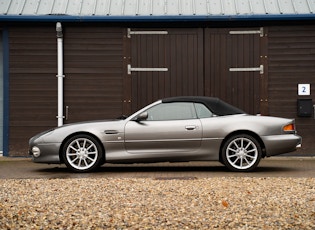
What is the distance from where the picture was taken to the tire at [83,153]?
12273 mm

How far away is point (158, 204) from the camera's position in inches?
316

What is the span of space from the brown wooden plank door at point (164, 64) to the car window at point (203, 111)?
3.57 metres

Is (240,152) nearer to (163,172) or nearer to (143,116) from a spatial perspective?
(163,172)

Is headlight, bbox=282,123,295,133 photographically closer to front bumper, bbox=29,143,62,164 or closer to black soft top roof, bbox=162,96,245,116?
black soft top roof, bbox=162,96,245,116

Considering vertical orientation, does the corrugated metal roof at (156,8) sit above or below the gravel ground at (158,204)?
above

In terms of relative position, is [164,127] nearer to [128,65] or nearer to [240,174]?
[240,174]

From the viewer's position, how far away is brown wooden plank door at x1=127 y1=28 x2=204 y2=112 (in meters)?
16.2

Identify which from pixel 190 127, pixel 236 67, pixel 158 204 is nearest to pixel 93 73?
pixel 236 67

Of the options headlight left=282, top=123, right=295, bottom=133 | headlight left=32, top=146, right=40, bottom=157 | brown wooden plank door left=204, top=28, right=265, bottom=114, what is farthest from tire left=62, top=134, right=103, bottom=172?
brown wooden plank door left=204, top=28, right=265, bottom=114

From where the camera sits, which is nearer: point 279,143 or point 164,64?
point 279,143

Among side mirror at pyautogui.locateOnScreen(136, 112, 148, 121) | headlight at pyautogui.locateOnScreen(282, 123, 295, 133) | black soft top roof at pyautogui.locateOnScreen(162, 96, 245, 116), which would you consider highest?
black soft top roof at pyautogui.locateOnScreen(162, 96, 245, 116)

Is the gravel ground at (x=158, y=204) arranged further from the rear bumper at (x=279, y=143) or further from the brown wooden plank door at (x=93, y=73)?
the brown wooden plank door at (x=93, y=73)

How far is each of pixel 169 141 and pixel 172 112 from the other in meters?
0.55

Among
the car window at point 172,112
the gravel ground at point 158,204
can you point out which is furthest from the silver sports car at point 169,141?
the gravel ground at point 158,204
